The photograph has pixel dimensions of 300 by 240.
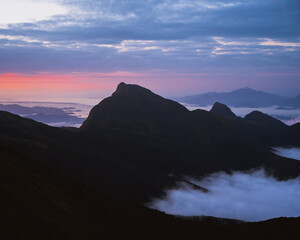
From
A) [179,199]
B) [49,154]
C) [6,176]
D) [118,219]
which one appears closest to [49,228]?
[6,176]

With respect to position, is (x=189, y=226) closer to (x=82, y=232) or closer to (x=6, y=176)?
(x=82, y=232)

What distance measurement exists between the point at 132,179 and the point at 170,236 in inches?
4511

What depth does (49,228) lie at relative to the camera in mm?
49906

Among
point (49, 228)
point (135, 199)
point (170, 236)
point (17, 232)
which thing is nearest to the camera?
point (17, 232)

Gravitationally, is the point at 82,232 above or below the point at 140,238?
above

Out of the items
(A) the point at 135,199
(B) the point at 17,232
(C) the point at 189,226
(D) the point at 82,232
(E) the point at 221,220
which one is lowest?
(E) the point at 221,220

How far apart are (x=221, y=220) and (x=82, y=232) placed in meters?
136

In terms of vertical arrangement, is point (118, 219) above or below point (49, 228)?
below

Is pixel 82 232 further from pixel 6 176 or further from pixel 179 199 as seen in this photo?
pixel 179 199

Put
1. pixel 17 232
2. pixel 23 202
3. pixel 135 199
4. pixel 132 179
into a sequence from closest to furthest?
pixel 17 232, pixel 23 202, pixel 135 199, pixel 132 179

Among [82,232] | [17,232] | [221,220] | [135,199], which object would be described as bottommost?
[221,220]

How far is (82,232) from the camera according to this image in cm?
5709

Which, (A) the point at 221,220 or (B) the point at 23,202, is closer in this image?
(B) the point at 23,202

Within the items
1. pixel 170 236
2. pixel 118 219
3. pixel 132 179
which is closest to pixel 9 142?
pixel 132 179
